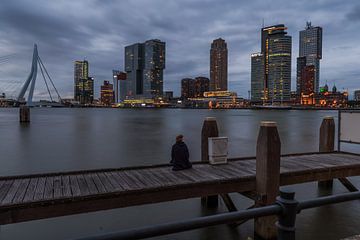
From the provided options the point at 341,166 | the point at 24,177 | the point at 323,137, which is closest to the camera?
the point at 24,177

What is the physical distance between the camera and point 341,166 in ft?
40.8

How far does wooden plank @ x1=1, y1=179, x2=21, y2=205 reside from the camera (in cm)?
789

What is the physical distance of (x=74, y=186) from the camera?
9398 mm

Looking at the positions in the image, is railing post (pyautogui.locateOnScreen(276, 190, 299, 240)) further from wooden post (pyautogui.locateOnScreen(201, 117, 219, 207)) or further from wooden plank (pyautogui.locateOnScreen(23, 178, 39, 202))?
wooden post (pyautogui.locateOnScreen(201, 117, 219, 207))

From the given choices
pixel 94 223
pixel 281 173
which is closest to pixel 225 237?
pixel 281 173

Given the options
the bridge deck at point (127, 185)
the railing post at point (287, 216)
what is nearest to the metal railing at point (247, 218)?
the railing post at point (287, 216)

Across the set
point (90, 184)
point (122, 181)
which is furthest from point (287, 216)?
point (90, 184)

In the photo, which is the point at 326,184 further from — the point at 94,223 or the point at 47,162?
the point at 47,162

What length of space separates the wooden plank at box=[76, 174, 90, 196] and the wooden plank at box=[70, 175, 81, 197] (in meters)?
0.09

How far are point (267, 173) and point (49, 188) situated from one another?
677 cm

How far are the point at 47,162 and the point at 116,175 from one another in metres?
19.6

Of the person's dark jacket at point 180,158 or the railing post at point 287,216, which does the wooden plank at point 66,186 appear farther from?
the railing post at point 287,216

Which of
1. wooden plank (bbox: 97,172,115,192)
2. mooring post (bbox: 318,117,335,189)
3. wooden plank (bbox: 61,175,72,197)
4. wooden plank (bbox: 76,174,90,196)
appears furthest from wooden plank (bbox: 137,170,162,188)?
mooring post (bbox: 318,117,335,189)

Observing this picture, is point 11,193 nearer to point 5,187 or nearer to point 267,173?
point 5,187
